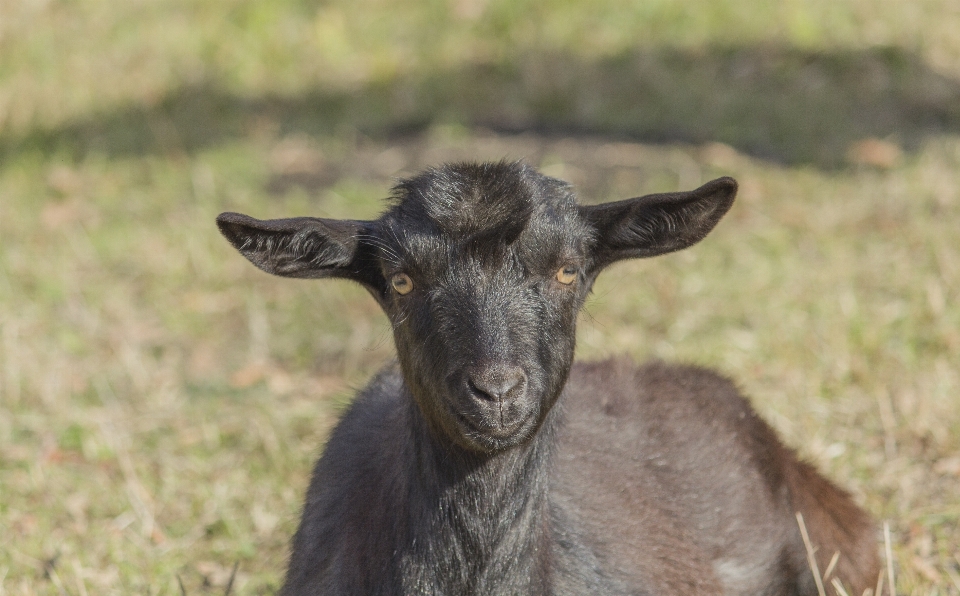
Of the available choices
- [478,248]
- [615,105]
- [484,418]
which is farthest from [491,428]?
[615,105]

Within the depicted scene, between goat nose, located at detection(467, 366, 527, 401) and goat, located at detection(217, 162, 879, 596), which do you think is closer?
goat nose, located at detection(467, 366, 527, 401)

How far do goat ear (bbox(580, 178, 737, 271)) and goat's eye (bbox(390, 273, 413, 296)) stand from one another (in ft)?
2.24

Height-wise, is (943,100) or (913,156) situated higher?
(943,100)

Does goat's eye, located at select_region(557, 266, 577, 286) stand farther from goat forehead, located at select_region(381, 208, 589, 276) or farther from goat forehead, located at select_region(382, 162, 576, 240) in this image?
goat forehead, located at select_region(382, 162, 576, 240)

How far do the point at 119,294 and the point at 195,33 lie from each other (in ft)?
17.3

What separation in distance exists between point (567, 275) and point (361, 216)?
568cm

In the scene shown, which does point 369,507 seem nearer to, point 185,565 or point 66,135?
point 185,565

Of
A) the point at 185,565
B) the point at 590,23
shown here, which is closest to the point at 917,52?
the point at 590,23

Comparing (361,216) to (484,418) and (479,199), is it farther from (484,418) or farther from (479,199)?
(484,418)

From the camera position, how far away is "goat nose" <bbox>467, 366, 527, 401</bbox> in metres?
3.32

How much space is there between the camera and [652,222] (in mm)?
3902

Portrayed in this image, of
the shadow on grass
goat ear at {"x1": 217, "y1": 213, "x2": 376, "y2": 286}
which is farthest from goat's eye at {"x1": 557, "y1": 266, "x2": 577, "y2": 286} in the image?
the shadow on grass

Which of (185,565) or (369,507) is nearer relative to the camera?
(369,507)

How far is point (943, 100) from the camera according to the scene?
11.3 m
